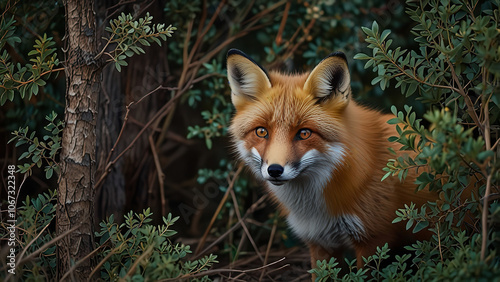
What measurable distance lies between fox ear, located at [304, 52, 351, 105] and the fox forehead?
47mm

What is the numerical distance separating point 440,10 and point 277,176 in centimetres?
104

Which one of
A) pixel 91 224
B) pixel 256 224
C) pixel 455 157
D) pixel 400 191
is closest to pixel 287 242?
pixel 256 224

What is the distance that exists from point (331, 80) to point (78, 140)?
1.25 m

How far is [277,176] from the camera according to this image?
2191 millimetres

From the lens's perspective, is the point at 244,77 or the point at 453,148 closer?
the point at 453,148

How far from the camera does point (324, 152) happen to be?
2.37 metres

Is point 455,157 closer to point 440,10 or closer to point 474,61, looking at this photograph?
point 474,61

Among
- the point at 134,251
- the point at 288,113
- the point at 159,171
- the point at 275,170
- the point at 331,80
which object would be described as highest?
the point at 331,80

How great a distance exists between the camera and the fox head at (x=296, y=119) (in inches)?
90.7

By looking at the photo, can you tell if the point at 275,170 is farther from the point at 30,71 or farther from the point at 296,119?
the point at 30,71

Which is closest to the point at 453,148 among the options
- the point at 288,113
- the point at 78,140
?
the point at 288,113

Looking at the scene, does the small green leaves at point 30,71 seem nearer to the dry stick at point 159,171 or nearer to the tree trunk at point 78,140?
the tree trunk at point 78,140

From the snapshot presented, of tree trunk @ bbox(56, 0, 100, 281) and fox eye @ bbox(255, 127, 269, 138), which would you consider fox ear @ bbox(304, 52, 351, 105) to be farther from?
tree trunk @ bbox(56, 0, 100, 281)

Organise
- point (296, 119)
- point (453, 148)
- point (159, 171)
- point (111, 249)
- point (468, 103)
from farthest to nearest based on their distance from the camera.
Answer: point (159, 171) < point (296, 119) < point (111, 249) < point (468, 103) < point (453, 148)
